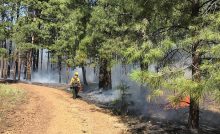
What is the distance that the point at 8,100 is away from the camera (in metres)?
22.1

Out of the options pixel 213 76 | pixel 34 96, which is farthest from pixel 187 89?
pixel 34 96

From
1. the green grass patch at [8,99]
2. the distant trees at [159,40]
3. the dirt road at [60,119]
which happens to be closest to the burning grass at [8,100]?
the green grass patch at [8,99]

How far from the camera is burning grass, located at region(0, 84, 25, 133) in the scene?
18.3 metres

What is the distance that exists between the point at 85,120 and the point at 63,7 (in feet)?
36.6

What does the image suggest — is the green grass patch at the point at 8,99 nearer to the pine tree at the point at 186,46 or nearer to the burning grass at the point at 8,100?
the burning grass at the point at 8,100

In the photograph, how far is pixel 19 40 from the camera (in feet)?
125

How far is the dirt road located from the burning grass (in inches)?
14.5

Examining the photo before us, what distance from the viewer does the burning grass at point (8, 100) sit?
60.1ft

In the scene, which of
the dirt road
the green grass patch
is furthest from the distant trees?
the green grass patch

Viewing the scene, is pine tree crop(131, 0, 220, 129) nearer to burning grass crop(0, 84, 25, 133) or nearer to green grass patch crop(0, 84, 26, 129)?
burning grass crop(0, 84, 25, 133)

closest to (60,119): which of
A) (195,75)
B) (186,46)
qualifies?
(186,46)

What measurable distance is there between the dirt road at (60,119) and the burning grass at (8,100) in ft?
1.21

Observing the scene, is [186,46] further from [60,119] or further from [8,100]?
[8,100]

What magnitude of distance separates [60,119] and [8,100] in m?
4.45
